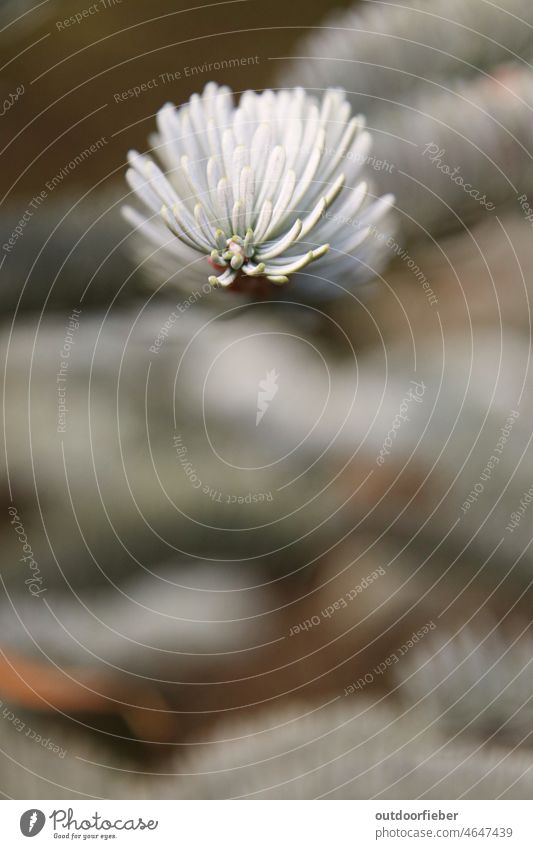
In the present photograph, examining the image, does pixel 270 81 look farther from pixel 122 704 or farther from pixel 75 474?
pixel 122 704

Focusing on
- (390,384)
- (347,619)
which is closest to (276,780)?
(347,619)
